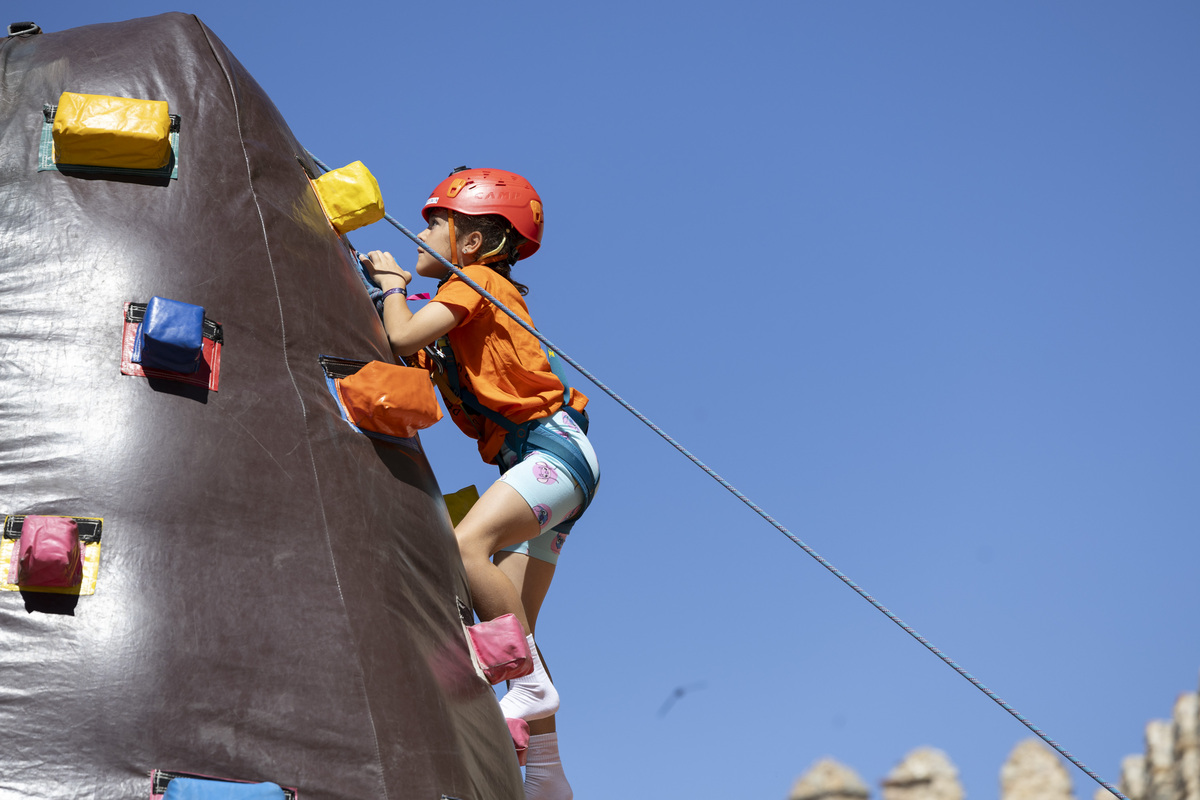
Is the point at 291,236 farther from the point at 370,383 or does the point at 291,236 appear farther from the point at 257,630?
the point at 257,630

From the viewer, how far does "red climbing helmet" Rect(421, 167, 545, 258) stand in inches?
216

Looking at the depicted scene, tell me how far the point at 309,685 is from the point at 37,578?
2.82ft

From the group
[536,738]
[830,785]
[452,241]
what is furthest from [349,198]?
[830,785]

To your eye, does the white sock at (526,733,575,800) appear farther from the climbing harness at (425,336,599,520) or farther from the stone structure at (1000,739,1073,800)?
the stone structure at (1000,739,1073,800)

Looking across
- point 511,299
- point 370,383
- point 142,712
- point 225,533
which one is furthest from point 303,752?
point 511,299

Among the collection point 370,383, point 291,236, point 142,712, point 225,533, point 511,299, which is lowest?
point 142,712

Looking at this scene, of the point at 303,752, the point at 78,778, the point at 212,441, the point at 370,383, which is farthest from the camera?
the point at 370,383

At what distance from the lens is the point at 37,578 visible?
11.8 ft

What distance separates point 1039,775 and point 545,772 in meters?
13.7

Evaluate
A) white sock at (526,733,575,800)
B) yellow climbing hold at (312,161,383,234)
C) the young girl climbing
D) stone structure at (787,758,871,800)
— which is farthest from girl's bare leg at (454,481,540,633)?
stone structure at (787,758,871,800)

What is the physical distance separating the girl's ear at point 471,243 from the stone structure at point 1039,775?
40.7ft

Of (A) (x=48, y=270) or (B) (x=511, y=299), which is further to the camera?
(B) (x=511, y=299)

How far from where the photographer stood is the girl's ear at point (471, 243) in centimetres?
550

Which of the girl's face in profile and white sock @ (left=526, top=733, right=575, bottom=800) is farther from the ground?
the girl's face in profile
